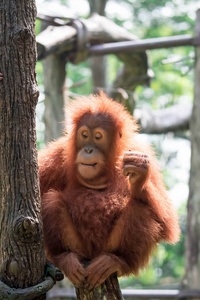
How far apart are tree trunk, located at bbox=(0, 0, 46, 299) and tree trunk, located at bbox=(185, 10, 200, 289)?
11.9 ft

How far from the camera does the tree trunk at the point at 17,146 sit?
2.32 meters

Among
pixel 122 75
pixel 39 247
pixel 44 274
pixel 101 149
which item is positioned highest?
pixel 122 75

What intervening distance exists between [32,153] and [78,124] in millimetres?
946

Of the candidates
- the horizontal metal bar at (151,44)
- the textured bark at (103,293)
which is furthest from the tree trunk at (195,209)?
the textured bark at (103,293)

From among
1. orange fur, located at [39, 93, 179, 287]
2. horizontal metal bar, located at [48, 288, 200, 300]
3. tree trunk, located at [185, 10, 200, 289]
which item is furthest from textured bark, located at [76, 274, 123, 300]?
tree trunk, located at [185, 10, 200, 289]

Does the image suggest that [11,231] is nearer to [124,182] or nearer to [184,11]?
[124,182]

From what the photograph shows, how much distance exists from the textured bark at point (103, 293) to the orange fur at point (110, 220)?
0.16 feet

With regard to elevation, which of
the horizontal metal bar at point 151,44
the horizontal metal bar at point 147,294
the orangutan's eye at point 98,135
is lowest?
the horizontal metal bar at point 147,294

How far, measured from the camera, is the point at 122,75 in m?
7.36

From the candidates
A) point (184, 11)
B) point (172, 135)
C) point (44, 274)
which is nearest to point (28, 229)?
point (44, 274)

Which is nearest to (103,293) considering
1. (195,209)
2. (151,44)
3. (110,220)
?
(110,220)

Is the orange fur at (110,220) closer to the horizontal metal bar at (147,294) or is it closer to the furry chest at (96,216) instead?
the furry chest at (96,216)

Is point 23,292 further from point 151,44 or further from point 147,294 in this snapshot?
point 151,44

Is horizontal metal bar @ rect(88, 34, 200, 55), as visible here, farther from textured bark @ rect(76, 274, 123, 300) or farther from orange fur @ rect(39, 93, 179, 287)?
textured bark @ rect(76, 274, 123, 300)
